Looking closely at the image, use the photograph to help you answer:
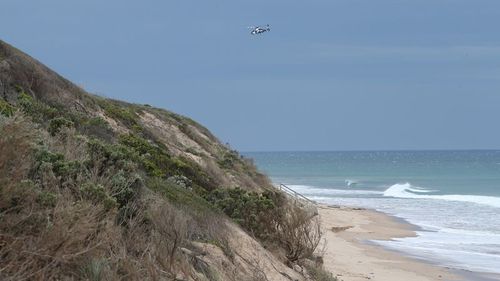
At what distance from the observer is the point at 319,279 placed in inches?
487

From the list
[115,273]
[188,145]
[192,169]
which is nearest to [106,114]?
[192,169]

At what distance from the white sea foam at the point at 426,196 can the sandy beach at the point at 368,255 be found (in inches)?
467

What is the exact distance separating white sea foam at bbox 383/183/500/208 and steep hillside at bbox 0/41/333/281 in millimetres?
29994

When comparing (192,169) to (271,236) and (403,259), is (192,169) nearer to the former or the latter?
(271,236)

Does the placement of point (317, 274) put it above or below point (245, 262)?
below

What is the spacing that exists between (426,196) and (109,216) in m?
46.8

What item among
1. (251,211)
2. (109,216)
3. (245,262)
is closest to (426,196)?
(251,211)

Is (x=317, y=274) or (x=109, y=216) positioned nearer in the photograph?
(x=109, y=216)

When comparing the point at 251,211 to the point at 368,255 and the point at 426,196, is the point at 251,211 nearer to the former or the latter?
the point at 368,255

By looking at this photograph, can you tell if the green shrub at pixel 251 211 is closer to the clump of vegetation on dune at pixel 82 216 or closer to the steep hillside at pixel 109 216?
the steep hillside at pixel 109 216

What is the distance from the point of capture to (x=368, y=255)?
20750mm

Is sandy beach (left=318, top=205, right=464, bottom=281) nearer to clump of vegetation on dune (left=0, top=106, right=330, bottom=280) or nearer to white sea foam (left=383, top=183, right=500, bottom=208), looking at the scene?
clump of vegetation on dune (left=0, top=106, right=330, bottom=280)

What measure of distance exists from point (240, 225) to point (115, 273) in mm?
6594

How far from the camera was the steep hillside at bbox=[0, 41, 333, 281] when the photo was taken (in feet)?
19.4
